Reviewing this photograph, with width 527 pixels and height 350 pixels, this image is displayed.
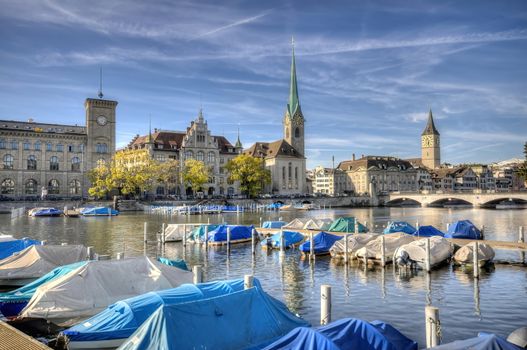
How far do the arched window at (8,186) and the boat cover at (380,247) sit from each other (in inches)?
3973

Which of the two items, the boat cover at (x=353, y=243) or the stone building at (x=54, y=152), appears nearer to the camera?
the boat cover at (x=353, y=243)

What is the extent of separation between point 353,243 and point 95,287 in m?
21.8

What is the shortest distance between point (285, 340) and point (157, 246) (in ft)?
118

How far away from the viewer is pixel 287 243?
43.8 metres

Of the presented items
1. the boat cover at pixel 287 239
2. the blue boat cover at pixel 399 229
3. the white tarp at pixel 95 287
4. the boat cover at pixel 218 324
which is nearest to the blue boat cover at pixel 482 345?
the boat cover at pixel 218 324

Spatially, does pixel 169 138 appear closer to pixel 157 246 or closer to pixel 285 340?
pixel 157 246

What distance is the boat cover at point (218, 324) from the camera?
40.5 feet

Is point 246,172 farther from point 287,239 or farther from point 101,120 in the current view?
point 287,239

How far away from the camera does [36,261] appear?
26.0 metres

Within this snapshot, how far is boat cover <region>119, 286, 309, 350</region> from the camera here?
12336mm

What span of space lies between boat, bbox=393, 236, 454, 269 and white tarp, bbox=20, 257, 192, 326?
16.3m

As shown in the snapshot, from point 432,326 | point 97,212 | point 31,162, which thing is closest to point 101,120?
point 31,162

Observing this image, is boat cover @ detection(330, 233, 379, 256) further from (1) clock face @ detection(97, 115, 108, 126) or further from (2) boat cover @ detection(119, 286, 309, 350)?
(1) clock face @ detection(97, 115, 108, 126)

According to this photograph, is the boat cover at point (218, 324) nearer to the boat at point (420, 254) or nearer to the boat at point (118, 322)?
the boat at point (118, 322)
